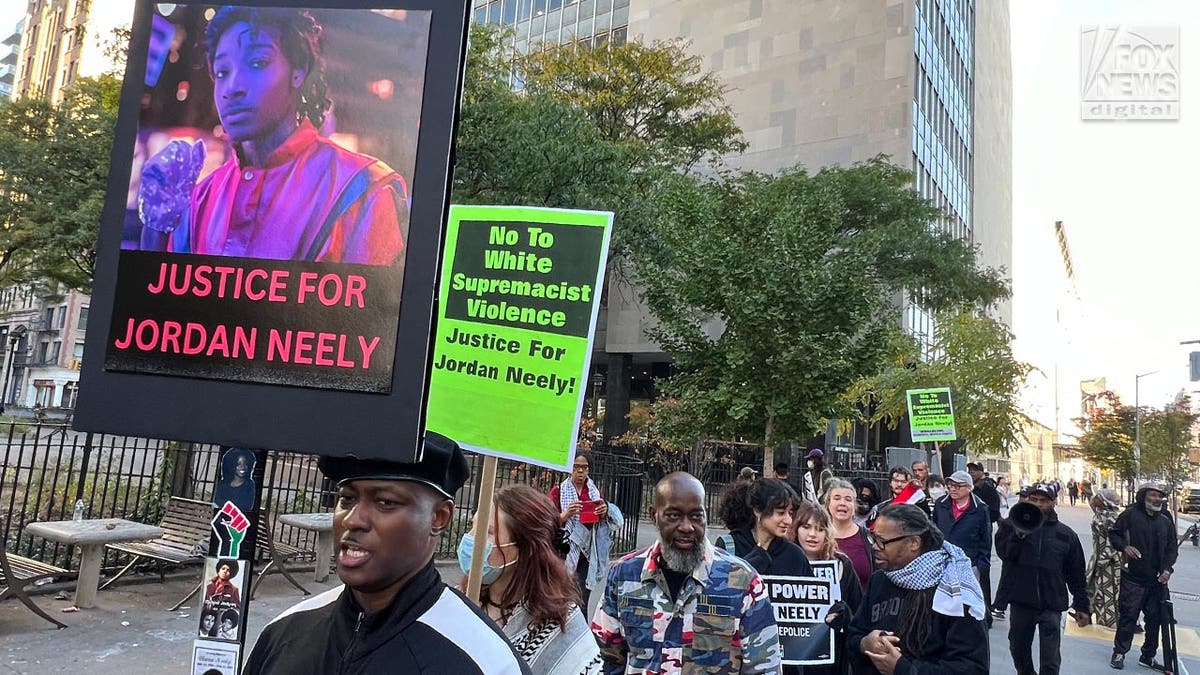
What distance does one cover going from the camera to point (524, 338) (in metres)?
3.99

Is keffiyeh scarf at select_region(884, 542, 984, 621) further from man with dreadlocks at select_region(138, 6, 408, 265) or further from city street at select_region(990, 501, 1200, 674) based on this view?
city street at select_region(990, 501, 1200, 674)

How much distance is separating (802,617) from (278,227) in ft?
11.9

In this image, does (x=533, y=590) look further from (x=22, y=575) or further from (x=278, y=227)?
(x=22, y=575)

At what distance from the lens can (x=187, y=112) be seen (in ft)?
6.64

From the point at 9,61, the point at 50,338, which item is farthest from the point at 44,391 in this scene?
Result: the point at 9,61

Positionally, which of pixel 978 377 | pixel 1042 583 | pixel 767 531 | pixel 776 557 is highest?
pixel 978 377

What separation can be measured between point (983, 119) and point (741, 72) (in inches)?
789

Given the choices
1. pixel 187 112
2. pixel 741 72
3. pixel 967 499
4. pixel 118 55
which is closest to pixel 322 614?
pixel 187 112

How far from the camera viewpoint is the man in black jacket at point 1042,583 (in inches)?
286

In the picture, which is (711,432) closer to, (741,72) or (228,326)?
(228,326)

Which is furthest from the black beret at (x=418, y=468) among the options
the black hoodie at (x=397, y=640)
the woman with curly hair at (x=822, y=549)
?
the woman with curly hair at (x=822, y=549)

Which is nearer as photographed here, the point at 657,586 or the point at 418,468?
the point at 418,468

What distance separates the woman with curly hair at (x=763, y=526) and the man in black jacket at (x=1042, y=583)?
12.6ft

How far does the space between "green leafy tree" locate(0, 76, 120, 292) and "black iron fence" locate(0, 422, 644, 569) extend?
398cm
